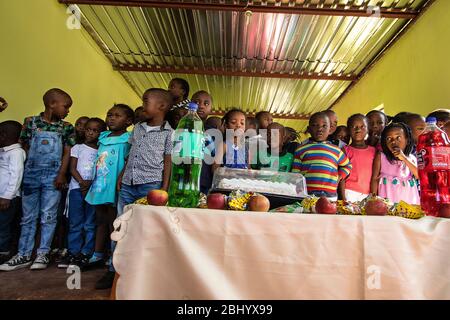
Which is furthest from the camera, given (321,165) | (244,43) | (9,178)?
(244,43)

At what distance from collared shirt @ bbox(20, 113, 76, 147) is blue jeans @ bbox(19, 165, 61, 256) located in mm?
269

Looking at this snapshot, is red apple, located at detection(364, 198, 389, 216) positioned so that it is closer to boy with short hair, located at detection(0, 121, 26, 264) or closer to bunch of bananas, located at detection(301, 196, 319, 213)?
bunch of bananas, located at detection(301, 196, 319, 213)

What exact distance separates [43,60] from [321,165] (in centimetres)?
349

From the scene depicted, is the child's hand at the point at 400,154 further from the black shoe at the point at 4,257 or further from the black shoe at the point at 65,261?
the black shoe at the point at 4,257

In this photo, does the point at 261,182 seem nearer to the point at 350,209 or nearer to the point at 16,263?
the point at 350,209

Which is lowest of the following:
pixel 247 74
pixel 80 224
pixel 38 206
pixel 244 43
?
pixel 80 224

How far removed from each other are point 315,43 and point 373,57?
111 cm

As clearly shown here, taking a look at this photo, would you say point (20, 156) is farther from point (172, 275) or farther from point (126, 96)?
point (126, 96)

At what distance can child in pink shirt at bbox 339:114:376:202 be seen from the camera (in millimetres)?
2385

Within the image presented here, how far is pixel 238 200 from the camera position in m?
1.01

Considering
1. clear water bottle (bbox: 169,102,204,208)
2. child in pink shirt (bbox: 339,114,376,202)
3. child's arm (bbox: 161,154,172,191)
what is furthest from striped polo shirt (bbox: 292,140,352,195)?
clear water bottle (bbox: 169,102,204,208)

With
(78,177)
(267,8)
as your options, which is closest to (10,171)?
(78,177)

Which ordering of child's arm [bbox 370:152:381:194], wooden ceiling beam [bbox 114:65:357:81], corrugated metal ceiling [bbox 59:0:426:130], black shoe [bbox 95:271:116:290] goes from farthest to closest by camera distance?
1. wooden ceiling beam [bbox 114:65:357:81]
2. corrugated metal ceiling [bbox 59:0:426:130]
3. child's arm [bbox 370:152:381:194]
4. black shoe [bbox 95:271:116:290]

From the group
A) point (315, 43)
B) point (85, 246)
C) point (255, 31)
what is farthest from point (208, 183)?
point (315, 43)
